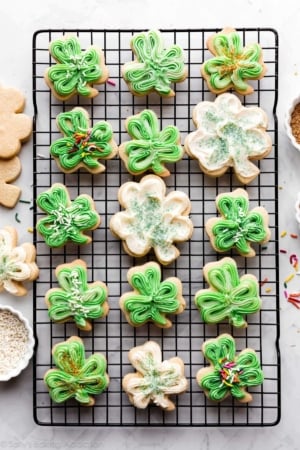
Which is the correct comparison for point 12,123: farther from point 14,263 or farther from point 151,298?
point 151,298

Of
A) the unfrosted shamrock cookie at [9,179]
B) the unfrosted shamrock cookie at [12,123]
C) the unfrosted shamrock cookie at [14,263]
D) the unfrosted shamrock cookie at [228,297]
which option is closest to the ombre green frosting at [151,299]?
the unfrosted shamrock cookie at [228,297]

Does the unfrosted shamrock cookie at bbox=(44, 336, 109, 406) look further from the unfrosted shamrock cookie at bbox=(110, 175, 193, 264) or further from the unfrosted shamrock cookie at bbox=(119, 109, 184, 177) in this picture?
the unfrosted shamrock cookie at bbox=(119, 109, 184, 177)

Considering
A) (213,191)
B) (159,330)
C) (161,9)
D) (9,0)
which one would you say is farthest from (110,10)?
(159,330)

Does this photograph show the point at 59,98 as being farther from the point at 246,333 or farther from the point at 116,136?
the point at 246,333

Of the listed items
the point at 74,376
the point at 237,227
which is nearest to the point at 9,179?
the point at 74,376

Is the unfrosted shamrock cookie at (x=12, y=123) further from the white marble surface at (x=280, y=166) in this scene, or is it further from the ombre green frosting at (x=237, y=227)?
the ombre green frosting at (x=237, y=227)

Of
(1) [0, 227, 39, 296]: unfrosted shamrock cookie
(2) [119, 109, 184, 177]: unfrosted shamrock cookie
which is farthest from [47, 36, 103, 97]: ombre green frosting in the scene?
(1) [0, 227, 39, 296]: unfrosted shamrock cookie
